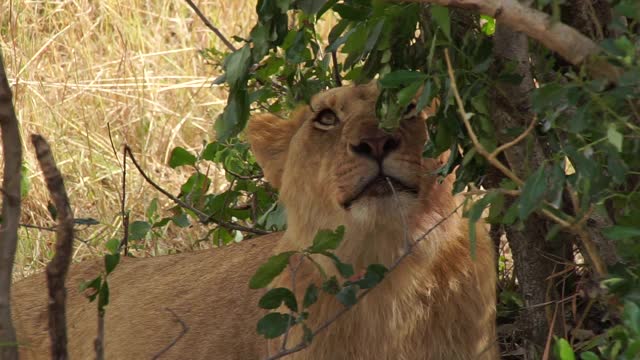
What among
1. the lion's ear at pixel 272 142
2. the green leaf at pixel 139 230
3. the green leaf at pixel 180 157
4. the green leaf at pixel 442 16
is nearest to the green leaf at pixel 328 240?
the green leaf at pixel 442 16

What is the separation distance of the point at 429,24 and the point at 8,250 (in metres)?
1.03

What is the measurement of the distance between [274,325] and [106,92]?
3.36 metres

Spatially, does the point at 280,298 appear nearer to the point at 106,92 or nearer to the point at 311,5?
the point at 311,5

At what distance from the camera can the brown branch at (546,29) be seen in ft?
6.63

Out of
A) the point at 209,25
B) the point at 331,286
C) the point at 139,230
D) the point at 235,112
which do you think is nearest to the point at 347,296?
the point at 331,286

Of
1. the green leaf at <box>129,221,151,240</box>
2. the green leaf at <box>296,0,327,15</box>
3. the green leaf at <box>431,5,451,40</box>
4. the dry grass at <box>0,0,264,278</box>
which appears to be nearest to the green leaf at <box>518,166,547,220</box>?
the green leaf at <box>431,5,451,40</box>

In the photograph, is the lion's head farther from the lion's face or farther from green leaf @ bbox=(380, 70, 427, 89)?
green leaf @ bbox=(380, 70, 427, 89)

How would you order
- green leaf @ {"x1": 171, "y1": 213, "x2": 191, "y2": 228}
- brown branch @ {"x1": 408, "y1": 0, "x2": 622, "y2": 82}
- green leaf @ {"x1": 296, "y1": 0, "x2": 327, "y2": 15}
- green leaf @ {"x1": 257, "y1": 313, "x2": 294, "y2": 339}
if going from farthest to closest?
green leaf @ {"x1": 171, "y1": 213, "x2": 191, "y2": 228}, green leaf @ {"x1": 257, "y1": 313, "x2": 294, "y2": 339}, green leaf @ {"x1": 296, "y1": 0, "x2": 327, "y2": 15}, brown branch @ {"x1": 408, "y1": 0, "x2": 622, "y2": 82}

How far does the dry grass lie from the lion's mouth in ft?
7.08

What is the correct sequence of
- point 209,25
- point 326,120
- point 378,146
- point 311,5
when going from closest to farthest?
point 311,5 < point 378,146 < point 326,120 < point 209,25

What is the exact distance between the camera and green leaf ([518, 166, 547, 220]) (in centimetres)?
203

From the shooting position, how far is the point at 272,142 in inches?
136

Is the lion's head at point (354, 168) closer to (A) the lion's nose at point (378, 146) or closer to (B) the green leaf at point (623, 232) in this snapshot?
(A) the lion's nose at point (378, 146)

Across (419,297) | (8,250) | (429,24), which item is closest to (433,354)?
(419,297)
